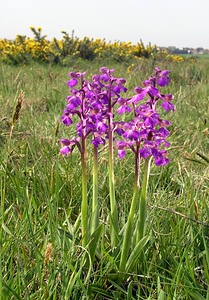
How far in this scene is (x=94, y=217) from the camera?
148 cm

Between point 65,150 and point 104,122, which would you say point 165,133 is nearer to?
point 104,122

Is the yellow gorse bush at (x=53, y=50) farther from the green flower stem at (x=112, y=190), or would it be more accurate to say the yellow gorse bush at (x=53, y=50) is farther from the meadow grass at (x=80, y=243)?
the green flower stem at (x=112, y=190)

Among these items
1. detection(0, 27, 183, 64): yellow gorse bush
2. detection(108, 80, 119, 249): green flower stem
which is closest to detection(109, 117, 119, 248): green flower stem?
detection(108, 80, 119, 249): green flower stem

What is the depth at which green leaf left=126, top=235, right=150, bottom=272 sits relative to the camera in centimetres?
141

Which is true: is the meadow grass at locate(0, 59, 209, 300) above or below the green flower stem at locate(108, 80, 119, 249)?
below

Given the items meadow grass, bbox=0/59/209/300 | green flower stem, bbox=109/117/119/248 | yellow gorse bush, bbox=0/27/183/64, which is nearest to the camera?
meadow grass, bbox=0/59/209/300

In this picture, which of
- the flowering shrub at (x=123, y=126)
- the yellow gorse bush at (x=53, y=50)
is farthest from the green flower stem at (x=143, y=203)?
the yellow gorse bush at (x=53, y=50)

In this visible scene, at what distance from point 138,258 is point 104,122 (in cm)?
50

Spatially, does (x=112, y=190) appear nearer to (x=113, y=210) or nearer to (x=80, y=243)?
(x=113, y=210)

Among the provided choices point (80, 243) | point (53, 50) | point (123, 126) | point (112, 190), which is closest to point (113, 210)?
point (112, 190)

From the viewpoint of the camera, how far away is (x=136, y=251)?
56.1 inches

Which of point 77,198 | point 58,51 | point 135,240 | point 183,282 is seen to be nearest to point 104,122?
point 135,240

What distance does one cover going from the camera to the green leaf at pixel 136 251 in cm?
141

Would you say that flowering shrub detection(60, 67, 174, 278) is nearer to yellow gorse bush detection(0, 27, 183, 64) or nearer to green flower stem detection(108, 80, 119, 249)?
green flower stem detection(108, 80, 119, 249)
